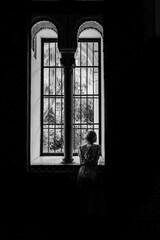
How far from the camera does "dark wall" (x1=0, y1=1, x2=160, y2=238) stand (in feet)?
13.8

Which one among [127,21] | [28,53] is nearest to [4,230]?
[28,53]

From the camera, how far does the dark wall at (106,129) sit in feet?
13.8

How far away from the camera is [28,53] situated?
439cm

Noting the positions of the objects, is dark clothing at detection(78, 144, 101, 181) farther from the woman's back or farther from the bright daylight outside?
the bright daylight outside

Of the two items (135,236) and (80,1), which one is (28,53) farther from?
(135,236)

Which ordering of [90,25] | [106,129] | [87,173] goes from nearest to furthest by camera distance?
[87,173], [106,129], [90,25]

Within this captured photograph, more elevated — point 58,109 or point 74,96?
point 74,96

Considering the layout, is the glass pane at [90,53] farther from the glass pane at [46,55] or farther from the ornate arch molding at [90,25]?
the ornate arch molding at [90,25]

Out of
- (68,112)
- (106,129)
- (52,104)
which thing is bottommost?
(106,129)

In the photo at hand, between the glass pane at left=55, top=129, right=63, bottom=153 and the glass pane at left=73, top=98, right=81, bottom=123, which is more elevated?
the glass pane at left=73, top=98, right=81, bottom=123

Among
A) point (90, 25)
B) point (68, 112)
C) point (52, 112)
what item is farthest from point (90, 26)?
point (52, 112)

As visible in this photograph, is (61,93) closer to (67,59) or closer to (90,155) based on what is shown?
(67,59)

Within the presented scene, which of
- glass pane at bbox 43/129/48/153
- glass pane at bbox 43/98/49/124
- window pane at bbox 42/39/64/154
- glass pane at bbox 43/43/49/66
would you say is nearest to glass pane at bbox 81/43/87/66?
window pane at bbox 42/39/64/154

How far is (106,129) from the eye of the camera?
433cm
